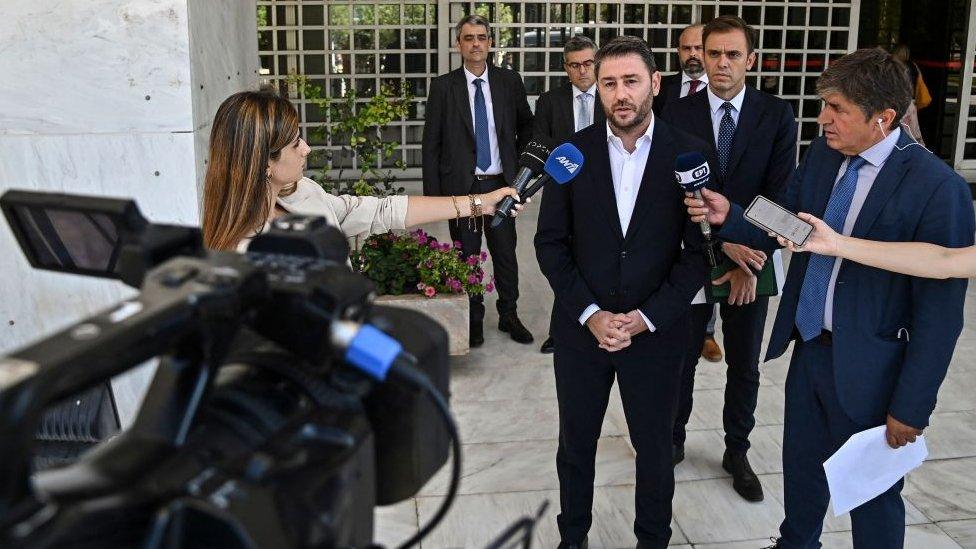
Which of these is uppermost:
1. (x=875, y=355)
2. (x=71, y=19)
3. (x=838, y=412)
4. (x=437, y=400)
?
(x=71, y=19)

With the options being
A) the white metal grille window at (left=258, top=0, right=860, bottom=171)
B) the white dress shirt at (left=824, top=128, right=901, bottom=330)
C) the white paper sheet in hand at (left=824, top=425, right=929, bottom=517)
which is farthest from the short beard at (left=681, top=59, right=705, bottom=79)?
the white metal grille window at (left=258, top=0, right=860, bottom=171)

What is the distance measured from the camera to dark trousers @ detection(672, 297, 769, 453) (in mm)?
3842

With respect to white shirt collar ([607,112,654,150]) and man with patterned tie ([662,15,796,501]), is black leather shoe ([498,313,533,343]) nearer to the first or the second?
man with patterned tie ([662,15,796,501])

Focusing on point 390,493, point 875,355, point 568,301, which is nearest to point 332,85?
point 568,301

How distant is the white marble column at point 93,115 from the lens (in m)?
3.60

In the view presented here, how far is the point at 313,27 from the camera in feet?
32.4

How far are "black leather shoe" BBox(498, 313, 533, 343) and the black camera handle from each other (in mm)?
4731

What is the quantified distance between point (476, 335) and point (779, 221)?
127 inches

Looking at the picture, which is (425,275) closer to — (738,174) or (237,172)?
(738,174)

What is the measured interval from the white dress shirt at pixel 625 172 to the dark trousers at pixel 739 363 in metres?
0.96

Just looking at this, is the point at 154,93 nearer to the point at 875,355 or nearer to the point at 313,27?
the point at 875,355

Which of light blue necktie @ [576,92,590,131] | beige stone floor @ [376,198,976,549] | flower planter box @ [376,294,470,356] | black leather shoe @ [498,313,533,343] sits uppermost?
light blue necktie @ [576,92,590,131]

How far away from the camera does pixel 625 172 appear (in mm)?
2998

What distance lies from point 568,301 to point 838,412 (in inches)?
33.7
